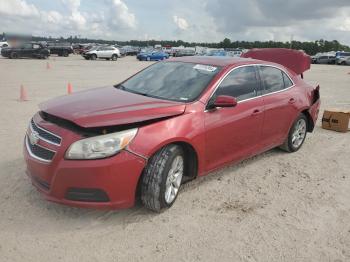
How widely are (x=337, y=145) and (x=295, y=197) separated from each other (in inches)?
115

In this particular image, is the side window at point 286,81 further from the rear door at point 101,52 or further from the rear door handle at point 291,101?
the rear door at point 101,52

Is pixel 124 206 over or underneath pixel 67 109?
underneath

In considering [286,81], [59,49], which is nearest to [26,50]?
[59,49]

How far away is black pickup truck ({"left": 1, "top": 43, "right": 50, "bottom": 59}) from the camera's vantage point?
3456 centimetres

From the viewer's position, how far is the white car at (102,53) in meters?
40.2

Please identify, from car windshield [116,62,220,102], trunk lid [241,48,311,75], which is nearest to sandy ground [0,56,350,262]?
car windshield [116,62,220,102]

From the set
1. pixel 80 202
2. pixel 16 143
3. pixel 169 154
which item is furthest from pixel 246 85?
pixel 16 143

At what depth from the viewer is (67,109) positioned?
154 inches

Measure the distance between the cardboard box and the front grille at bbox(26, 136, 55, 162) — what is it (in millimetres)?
6529

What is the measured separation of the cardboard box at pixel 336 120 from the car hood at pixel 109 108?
522cm

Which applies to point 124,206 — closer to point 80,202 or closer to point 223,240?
point 80,202

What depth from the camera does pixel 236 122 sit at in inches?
190

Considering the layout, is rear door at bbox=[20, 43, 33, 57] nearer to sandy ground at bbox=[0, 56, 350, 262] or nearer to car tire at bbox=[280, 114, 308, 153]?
→ sandy ground at bbox=[0, 56, 350, 262]

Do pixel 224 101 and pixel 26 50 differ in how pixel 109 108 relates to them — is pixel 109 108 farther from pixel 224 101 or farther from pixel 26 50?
pixel 26 50
